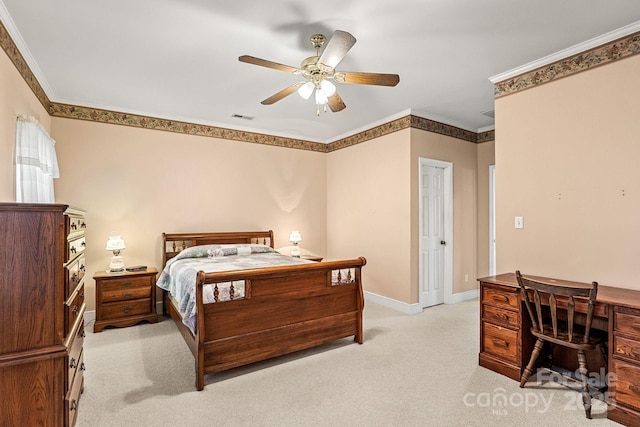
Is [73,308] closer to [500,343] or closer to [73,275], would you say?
[73,275]

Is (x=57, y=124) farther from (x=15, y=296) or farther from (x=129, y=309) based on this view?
(x=15, y=296)

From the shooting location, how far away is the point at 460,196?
16.5ft

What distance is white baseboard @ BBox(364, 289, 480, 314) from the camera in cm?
442

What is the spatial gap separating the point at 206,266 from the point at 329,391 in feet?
6.27

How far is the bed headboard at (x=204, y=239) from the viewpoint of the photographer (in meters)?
4.48

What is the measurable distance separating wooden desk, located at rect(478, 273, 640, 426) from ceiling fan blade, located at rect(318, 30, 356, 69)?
222 centimetres

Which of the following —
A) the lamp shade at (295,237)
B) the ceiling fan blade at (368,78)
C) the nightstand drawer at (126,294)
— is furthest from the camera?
the lamp shade at (295,237)

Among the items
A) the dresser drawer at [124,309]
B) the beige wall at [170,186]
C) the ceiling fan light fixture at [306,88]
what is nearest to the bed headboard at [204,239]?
the beige wall at [170,186]

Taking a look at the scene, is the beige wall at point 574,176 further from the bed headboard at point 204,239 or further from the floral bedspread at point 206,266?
the bed headboard at point 204,239

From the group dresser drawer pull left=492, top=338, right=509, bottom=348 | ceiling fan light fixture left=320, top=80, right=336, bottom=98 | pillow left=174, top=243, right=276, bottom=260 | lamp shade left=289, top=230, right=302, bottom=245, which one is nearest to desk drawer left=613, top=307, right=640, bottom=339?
dresser drawer pull left=492, top=338, right=509, bottom=348

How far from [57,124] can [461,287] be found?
19.7 feet

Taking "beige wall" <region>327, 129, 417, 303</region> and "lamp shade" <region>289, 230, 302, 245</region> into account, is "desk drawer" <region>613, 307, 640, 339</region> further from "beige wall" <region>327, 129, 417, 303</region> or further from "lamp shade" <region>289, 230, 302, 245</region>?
"lamp shade" <region>289, 230, 302, 245</region>

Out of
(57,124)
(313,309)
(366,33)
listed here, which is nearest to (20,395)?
(313,309)

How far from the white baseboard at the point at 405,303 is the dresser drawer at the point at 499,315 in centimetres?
161
